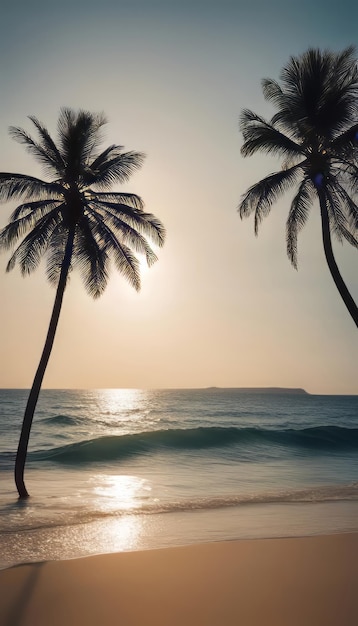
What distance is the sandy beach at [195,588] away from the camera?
6.02 meters

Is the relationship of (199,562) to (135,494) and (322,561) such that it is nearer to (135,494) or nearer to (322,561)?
(322,561)

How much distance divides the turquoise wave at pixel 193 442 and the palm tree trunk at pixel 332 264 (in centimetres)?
1777

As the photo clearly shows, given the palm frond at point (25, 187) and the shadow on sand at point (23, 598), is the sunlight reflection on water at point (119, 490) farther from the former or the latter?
the palm frond at point (25, 187)

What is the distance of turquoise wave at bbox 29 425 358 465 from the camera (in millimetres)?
30797

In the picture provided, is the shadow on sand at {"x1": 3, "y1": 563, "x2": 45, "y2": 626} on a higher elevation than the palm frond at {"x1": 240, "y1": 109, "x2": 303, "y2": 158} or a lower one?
lower

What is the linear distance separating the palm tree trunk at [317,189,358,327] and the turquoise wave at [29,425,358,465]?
1777 cm

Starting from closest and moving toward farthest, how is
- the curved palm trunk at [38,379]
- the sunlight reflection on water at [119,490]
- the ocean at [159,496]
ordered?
the ocean at [159,496] < the sunlight reflection on water at [119,490] < the curved palm trunk at [38,379]

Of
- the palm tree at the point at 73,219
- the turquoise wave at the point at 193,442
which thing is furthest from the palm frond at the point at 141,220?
the turquoise wave at the point at 193,442

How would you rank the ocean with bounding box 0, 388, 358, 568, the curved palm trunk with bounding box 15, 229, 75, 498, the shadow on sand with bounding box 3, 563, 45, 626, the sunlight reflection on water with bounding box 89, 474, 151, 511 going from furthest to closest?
the curved palm trunk with bounding box 15, 229, 75, 498
the sunlight reflection on water with bounding box 89, 474, 151, 511
the ocean with bounding box 0, 388, 358, 568
the shadow on sand with bounding box 3, 563, 45, 626

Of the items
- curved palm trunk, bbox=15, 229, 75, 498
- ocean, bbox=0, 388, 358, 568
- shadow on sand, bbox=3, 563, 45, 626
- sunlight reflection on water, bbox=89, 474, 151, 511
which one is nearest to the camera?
shadow on sand, bbox=3, 563, 45, 626

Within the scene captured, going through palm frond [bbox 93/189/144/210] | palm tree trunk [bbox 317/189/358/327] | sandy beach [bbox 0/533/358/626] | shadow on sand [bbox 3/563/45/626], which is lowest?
shadow on sand [bbox 3/563/45/626]

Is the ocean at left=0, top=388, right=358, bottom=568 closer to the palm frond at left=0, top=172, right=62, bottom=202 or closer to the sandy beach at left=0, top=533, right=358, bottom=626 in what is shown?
the sandy beach at left=0, top=533, right=358, bottom=626

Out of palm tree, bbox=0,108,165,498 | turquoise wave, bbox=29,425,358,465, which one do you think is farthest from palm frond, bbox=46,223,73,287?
turquoise wave, bbox=29,425,358,465

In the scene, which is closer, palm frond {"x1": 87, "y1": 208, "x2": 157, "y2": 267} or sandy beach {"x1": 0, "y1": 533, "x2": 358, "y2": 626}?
sandy beach {"x1": 0, "y1": 533, "x2": 358, "y2": 626}
